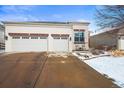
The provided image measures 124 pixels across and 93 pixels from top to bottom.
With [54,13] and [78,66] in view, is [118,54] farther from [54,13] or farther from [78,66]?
[54,13]

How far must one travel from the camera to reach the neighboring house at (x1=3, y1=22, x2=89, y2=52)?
544 inches

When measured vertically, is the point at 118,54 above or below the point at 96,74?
above

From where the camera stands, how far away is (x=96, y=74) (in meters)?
9.24

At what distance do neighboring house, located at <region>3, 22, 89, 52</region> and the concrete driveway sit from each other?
1.74 meters

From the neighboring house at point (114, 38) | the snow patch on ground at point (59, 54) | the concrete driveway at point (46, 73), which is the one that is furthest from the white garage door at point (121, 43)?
the snow patch on ground at point (59, 54)

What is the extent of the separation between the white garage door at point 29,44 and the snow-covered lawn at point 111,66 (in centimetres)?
351

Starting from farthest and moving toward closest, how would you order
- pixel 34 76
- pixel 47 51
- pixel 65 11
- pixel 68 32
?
pixel 68 32 < pixel 47 51 < pixel 65 11 < pixel 34 76

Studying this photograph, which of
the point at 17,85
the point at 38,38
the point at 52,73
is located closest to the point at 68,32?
the point at 38,38

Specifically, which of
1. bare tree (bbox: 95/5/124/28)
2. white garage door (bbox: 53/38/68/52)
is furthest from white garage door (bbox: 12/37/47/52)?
bare tree (bbox: 95/5/124/28)

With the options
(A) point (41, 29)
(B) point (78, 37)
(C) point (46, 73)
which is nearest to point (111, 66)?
(C) point (46, 73)

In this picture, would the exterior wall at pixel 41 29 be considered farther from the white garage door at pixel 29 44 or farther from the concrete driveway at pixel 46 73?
the concrete driveway at pixel 46 73
